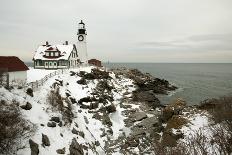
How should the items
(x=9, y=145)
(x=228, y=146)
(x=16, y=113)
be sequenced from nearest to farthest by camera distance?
(x=228, y=146)
(x=9, y=145)
(x=16, y=113)

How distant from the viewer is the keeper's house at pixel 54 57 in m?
65.4

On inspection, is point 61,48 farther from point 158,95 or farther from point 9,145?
point 9,145

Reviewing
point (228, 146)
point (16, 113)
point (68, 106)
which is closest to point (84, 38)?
point (68, 106)

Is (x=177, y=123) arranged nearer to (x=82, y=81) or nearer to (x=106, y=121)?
(x=106, y=121)

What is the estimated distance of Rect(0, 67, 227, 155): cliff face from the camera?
26016 mm

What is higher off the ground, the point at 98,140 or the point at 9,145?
the point at 9,145

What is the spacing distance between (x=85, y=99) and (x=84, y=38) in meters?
36.3

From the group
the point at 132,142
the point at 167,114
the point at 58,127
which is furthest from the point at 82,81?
the point at 58,127

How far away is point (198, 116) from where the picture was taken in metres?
32.2

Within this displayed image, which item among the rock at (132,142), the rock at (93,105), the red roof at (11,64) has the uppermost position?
the red roof at (11,64)

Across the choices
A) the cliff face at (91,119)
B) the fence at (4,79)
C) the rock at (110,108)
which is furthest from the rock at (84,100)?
the fence at (4,79)

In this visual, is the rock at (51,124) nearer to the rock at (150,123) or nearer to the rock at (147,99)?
the rock at (150,123)

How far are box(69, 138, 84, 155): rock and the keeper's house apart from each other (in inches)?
1549

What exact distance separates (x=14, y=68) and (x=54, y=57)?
3022 cm
